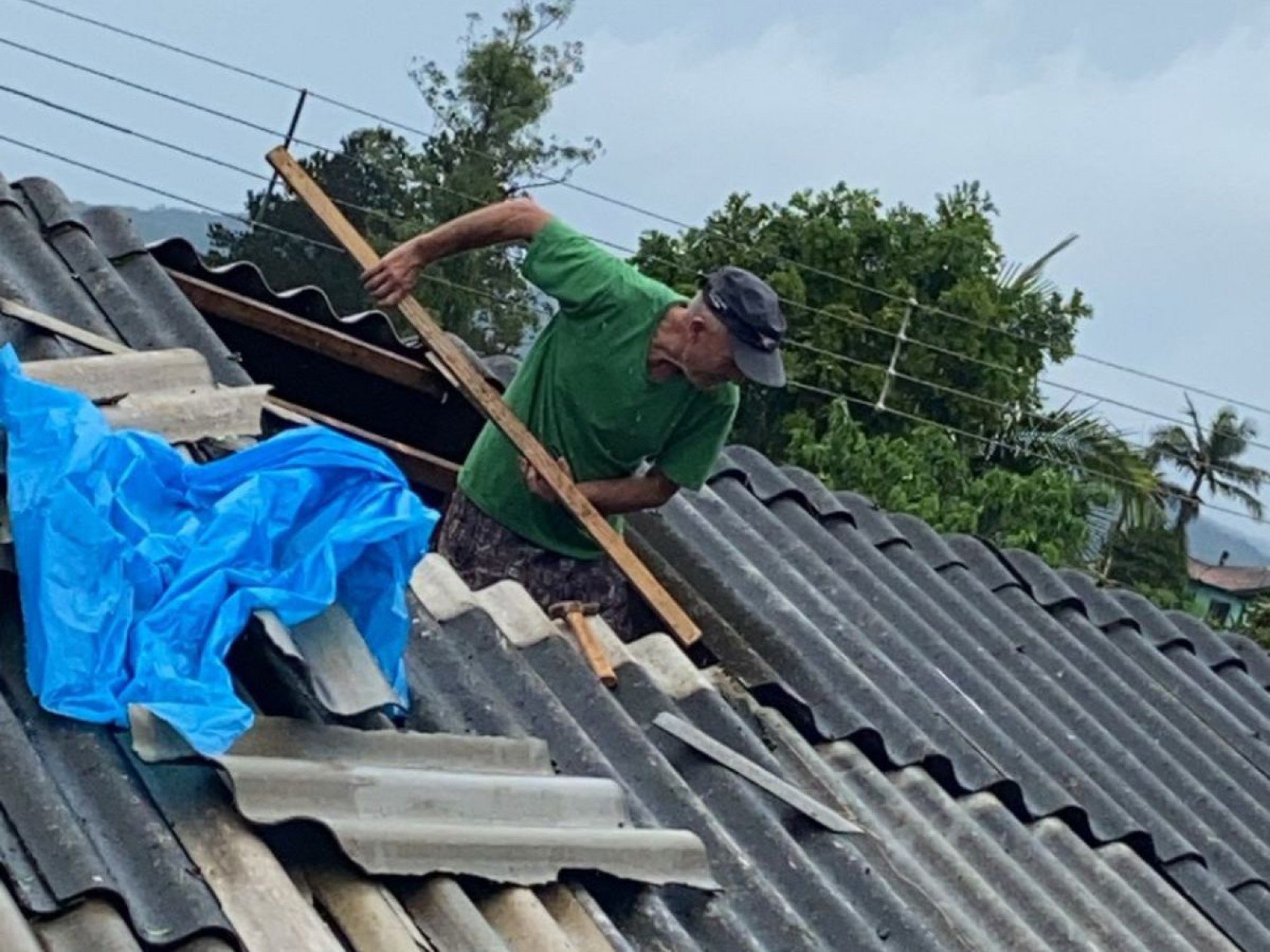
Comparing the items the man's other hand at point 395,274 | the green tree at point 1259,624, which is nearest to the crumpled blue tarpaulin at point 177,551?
the man's other hand at point 395,274

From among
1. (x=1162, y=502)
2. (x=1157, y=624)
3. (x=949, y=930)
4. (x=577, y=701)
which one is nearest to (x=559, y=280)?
(x=577, y=701)

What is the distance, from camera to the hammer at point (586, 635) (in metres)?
5.02

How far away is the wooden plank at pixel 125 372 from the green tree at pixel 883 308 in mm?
20465

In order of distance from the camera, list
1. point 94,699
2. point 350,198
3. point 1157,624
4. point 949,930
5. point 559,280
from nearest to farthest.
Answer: point 94,699 < point 949,930 < point 559,280 < point 1157,624 < point 350,198

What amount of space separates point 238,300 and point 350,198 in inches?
905

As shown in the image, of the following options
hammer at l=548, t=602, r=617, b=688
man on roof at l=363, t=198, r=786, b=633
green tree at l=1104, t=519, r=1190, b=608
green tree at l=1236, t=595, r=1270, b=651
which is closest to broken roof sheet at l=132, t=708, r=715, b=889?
hammer at l=548, t=602, r=617, b=688

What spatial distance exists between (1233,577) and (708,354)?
56.2 meters

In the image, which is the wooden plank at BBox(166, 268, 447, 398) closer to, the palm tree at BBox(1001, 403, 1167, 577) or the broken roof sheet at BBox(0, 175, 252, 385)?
the broken roof sheet at BBox(0, 175, 252, 385)

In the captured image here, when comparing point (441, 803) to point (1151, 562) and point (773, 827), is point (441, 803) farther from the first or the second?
point (1151, 562)

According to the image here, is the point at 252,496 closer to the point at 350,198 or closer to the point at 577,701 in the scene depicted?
the point at 577,701

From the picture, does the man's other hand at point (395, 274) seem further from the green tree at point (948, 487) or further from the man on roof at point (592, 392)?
the green tree at point (948, 487)

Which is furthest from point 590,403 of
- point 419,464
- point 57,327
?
point 57,327

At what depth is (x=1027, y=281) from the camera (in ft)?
90.0

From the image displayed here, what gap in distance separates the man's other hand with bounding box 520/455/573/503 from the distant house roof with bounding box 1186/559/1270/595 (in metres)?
49.0
